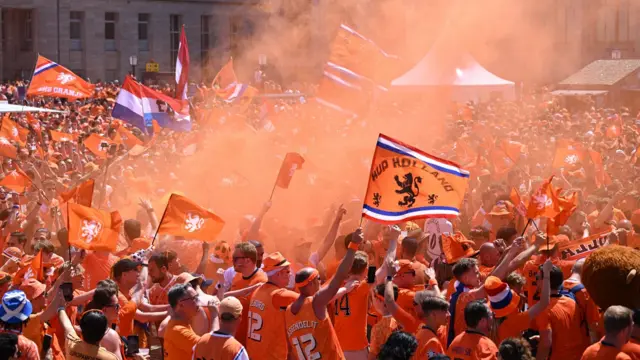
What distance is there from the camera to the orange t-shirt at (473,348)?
5.89m

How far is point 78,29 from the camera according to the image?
5412cm

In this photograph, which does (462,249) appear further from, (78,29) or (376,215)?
(78,29)

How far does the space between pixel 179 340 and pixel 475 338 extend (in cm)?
185

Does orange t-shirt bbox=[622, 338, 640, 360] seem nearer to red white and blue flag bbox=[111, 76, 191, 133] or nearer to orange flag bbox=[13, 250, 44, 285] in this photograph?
orange flag bbox=[13, 250, 44, 285]

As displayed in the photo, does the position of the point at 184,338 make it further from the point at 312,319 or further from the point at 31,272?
the point at 31,272

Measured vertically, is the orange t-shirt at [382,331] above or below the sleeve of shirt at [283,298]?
below

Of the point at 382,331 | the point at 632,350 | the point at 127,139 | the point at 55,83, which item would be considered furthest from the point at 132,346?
the point at 55,83

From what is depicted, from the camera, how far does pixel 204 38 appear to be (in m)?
58.0

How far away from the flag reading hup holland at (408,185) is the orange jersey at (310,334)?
3.99 ft

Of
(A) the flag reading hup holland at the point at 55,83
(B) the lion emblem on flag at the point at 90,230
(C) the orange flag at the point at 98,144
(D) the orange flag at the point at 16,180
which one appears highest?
(A) the flag reading hup holland at the point at 55,83

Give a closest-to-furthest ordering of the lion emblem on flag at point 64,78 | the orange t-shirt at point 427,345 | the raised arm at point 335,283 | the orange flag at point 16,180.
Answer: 1. the orange t-shirt at point 427,345
2. the raised arm at point 335,283
3. the orange flag at point 16,180
4. the lion emblem on flag at point 64,78

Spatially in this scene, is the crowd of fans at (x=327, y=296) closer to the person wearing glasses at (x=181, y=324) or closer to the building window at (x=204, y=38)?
the person wearing glasses at (x=181, y=324)

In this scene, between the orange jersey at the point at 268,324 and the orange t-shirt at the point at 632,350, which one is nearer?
the orange t-shirt at the point at 632,350

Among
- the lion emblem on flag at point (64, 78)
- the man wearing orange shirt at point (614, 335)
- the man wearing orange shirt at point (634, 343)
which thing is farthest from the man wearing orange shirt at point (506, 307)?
the lion emblem on flag at point (64, 78)
